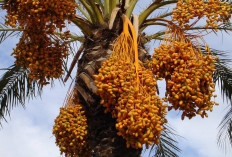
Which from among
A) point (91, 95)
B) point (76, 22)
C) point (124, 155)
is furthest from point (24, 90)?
point (124, 155)

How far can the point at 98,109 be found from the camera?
134 inches

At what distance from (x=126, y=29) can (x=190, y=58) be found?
2.93 feet

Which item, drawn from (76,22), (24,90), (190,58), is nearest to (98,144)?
(190,58)

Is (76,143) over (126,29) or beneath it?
beneath

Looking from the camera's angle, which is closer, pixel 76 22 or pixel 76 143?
pixel 76 143

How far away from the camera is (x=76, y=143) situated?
3412mm

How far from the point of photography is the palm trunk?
3279mm

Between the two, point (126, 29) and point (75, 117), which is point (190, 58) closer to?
point (126, 29)

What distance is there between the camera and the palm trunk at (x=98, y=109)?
10.8ft

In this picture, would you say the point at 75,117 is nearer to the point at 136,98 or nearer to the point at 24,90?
the point at 136,98

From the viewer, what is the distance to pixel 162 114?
302cm

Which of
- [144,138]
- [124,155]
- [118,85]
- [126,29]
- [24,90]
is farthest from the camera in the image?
[24,90]

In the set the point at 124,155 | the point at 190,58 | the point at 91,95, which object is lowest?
the point at 124,155

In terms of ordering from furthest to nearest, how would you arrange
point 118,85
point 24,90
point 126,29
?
point 24,90 → point 126,29 → point 118,85
